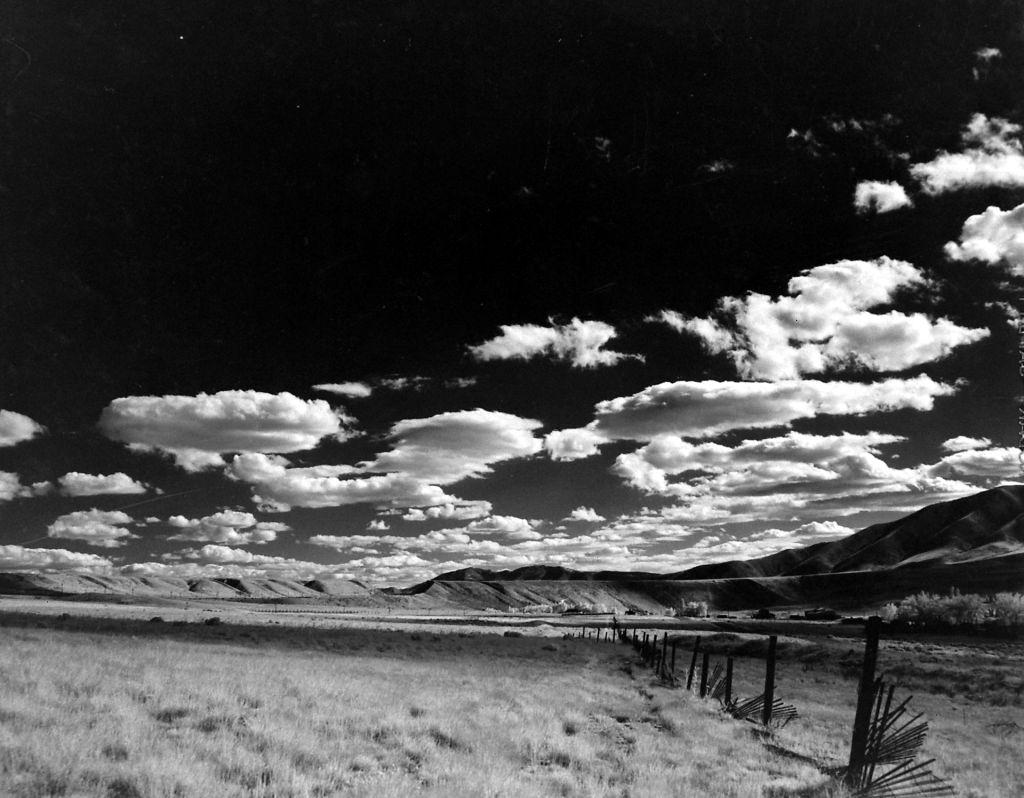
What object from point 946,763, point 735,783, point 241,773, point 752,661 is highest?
point 241,773

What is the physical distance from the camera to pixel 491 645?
5050cm

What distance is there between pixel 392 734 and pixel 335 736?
1210 millimetres

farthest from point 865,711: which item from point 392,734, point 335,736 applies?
point 335,736

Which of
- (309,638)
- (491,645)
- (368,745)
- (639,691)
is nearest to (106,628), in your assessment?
(309,638)

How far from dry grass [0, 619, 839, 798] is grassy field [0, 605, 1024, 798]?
5cm

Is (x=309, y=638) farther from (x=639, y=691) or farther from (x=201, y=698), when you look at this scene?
(x=201, y=698)

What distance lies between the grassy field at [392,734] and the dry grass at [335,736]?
0.05 m

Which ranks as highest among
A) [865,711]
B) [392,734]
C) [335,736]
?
[865,711]

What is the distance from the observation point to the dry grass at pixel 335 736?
346 inches

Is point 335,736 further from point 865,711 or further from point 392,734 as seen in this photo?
point 865,711

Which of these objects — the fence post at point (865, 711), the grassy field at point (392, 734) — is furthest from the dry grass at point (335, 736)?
the fence post at point (865, 711)

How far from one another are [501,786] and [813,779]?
6.27 meters

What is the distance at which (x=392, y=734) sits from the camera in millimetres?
13281

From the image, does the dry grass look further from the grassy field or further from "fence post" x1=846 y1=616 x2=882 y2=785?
"fence post" x1=846 y1=616 x2=882 y2=785
